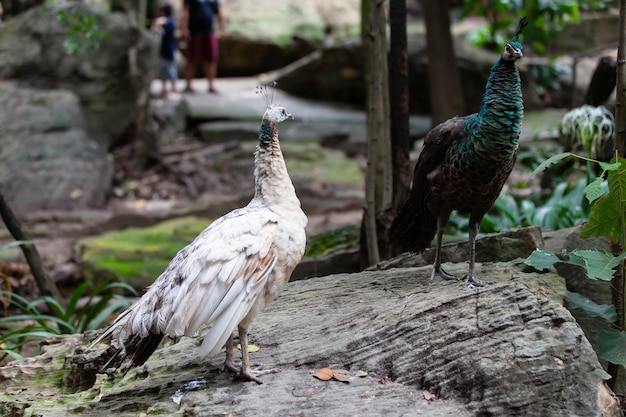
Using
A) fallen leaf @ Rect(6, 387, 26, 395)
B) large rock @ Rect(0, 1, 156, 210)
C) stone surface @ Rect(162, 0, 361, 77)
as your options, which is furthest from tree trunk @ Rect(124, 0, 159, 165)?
fallen leaf @ Rect(6, 387, 26, 395)

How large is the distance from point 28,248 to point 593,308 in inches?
162

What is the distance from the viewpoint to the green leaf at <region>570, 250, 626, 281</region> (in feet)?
10.8

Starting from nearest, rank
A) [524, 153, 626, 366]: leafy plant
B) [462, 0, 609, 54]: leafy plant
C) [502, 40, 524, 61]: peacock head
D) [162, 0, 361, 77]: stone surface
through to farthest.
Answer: [524, 153, 626, 366]: leafy plant → [502, 40, 524, 61]: peacock head → [462, 0, 609, 54]: leafy plant → [162, 0, 361, 77]: stone surface

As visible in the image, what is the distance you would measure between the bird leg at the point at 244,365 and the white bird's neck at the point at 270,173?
65 cm

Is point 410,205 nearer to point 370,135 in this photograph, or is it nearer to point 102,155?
point 370,135

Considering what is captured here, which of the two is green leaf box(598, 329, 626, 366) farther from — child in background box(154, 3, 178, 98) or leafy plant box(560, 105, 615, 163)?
child in background box(154, 3, 178, 98)

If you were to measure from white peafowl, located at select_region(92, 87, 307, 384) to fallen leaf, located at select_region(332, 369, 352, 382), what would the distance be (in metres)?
0.33

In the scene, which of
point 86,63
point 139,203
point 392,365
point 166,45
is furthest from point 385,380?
point 166,45

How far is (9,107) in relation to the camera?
10539 mm

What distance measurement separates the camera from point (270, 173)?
11.3 ft

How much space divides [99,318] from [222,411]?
110 inches

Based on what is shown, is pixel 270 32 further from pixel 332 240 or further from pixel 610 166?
pixel 610 166

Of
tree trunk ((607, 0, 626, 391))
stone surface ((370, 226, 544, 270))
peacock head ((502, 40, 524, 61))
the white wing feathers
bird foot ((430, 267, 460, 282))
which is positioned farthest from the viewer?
stone surface ((370, 226, 544, 270))

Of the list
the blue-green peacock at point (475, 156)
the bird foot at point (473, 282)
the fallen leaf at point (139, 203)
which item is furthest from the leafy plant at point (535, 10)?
the fallen leaf at point (139, 203)
